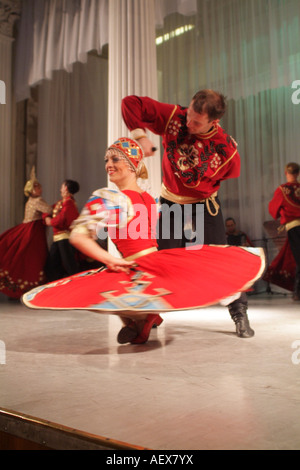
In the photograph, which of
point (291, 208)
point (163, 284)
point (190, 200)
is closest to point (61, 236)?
point (291, 208)

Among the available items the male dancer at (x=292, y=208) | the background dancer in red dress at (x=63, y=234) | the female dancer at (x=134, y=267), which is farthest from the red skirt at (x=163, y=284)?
the background dancer in red dress at (x=63, y=234)

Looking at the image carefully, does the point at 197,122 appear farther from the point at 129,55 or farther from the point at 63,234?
the point at 63,234

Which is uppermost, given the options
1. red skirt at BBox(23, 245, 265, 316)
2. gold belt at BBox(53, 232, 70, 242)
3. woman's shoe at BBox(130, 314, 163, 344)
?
gold belt at BBox(53, 232, 70, 242)

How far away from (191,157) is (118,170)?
0.44m

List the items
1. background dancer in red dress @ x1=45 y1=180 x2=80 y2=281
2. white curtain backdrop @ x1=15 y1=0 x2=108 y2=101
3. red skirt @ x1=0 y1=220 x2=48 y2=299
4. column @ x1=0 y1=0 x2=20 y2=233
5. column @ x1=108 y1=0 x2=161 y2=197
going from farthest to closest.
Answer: column @ x1=0 y1=0 x2=20 y2=233 → white curtain backdrop @ x1=15 y1=0 x2=108 y2=101 → red skirt @ x1=0 y1=220 x2=48 y2=299 → background dancer in red dress @ x1=45 y1=180 x2=80 y2=281 → column @ x1=108 y1=0 x2=161 y2=197

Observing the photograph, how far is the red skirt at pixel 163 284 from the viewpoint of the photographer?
1.59 meters

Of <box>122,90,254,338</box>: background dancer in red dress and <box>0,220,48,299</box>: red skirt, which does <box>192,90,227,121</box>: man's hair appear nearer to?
<box>122,90,254,338</box>: background dancer in red dress

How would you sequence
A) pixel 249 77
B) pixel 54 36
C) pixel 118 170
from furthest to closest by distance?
1. pixel 54 36
2. pixel 249 77
3. pixel 118 170

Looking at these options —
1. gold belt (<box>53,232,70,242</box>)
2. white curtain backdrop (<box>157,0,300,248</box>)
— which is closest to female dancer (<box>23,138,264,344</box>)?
gold belt (<box>53,232,70,242</box>)

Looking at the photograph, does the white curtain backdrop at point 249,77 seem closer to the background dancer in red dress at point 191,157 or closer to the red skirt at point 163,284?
the background dancer in red dress at point 191,157

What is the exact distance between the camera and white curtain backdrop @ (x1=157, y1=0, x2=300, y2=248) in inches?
192

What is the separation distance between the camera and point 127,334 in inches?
80.4

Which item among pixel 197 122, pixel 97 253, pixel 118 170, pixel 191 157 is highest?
pixel 197 122

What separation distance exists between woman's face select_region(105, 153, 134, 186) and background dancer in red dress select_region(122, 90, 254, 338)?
179 mm
